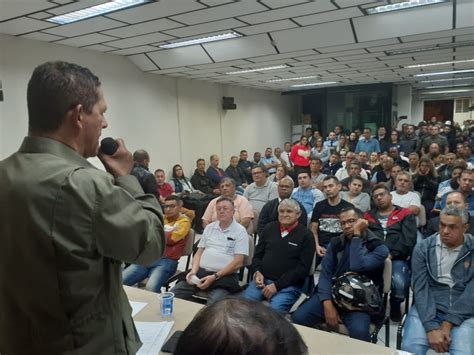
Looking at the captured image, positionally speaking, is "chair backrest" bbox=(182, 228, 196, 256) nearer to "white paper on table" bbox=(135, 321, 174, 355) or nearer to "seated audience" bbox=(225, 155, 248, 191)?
"white paper on table" bbox=(135, 321, 174, 355)

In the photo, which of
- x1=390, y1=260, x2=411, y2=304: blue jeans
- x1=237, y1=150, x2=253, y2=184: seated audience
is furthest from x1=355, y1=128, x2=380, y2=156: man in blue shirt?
x1=390, y1=260, x2=411, y2=304: blue jeans

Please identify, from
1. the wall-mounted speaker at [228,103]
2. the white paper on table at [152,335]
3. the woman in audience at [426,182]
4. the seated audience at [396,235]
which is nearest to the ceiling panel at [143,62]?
the wall-mounted speaker at [228,103]

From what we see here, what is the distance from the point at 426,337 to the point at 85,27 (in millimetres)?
4482

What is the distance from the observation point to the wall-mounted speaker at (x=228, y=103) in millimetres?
9000

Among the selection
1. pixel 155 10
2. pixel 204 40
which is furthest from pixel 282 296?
pixel 204 40

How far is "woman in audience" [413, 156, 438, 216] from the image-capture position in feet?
15.4

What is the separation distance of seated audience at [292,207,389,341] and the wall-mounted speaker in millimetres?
6741

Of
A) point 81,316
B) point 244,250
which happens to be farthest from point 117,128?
point 81,316

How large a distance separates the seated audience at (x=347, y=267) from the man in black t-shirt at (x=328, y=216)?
38.0 inches

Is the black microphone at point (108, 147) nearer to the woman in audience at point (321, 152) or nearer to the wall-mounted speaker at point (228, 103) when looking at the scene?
the woman in audience at point (321, 152)

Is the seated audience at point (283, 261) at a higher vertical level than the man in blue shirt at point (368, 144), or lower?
lower

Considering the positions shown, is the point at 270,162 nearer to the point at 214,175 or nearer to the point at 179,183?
the point at 214,175

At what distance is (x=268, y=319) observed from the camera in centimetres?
57

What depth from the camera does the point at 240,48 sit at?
546 cm
